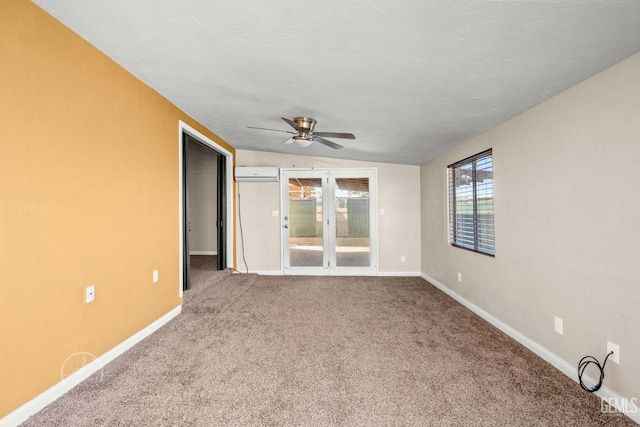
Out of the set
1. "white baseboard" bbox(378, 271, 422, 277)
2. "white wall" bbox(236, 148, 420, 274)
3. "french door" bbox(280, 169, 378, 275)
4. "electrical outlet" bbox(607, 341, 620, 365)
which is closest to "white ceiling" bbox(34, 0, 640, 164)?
"electrical outlet" bbox(607, 341, 620, 365)

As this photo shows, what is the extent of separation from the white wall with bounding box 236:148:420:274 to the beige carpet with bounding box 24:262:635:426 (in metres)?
1.96

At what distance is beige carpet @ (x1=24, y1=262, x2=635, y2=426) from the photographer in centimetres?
166

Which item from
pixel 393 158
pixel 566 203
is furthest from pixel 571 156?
pixel 393 158

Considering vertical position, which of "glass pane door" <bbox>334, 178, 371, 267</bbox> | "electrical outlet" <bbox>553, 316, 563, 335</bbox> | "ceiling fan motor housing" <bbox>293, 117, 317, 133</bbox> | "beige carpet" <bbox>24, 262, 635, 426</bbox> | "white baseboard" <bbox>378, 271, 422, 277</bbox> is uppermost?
"ceiling fan motor housing" <bbox>293, 117, 317, 133</bbox>

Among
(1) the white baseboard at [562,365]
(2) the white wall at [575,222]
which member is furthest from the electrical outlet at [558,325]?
(1) the white baseboard at [562,365]

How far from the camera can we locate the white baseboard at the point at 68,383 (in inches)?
61.4

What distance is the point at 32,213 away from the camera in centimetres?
165

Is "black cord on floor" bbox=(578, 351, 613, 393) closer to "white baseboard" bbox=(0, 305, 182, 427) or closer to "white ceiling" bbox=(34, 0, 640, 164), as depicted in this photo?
"white ceiling" bbox=(34, 0, 640, 164)

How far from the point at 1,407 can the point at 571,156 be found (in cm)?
382

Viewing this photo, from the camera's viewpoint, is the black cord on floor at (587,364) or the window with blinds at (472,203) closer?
the black cord on floor at (587,364)

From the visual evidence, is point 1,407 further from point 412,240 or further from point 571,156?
point 412,240

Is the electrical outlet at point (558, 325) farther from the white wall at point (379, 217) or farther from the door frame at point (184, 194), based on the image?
the door frame at point (184, 194)

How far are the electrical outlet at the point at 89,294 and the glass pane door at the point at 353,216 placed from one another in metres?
3.84

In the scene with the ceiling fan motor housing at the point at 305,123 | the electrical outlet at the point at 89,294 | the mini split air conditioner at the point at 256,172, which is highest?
the ceiling fan motor housing at the point at 305,123
